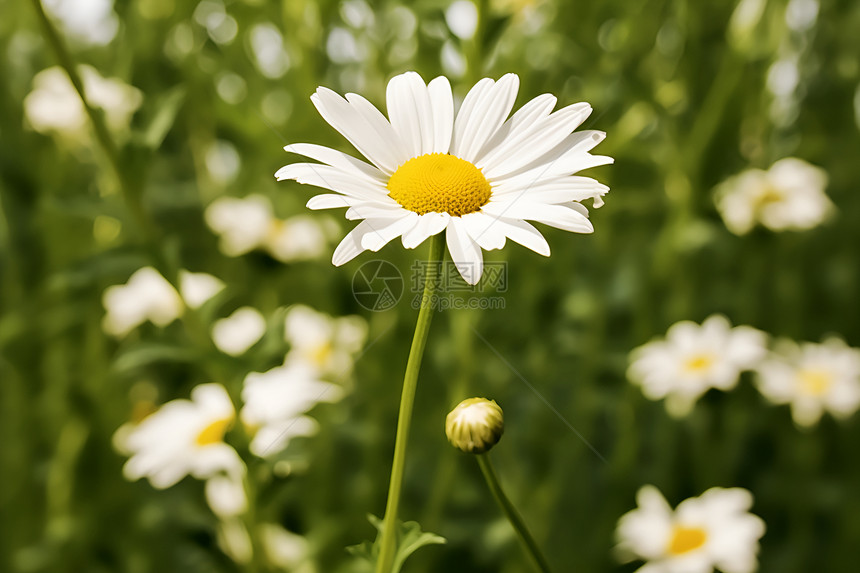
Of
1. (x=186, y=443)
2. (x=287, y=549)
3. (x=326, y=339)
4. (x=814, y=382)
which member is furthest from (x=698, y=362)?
(x=186, y=443)

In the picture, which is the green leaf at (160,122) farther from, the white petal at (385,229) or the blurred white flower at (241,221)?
the blurred white flower at (241,221)

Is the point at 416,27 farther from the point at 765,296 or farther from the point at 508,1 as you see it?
the point at 765,296

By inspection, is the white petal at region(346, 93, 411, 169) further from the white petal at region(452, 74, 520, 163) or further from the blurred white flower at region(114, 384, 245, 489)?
the blurred white flower at region(114, 384, 245, 489)

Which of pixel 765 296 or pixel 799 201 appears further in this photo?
pixel 765 296

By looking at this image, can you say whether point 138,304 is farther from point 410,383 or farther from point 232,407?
point 410,383

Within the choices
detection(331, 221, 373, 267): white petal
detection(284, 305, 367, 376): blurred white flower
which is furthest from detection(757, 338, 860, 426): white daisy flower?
detection(331, 221, 373, 267): white petal

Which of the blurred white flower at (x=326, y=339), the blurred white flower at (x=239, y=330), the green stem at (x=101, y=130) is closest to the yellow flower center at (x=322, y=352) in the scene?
the blurred white flower at (x=326, y=339)

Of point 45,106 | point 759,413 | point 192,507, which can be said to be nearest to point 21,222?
point 45,106
